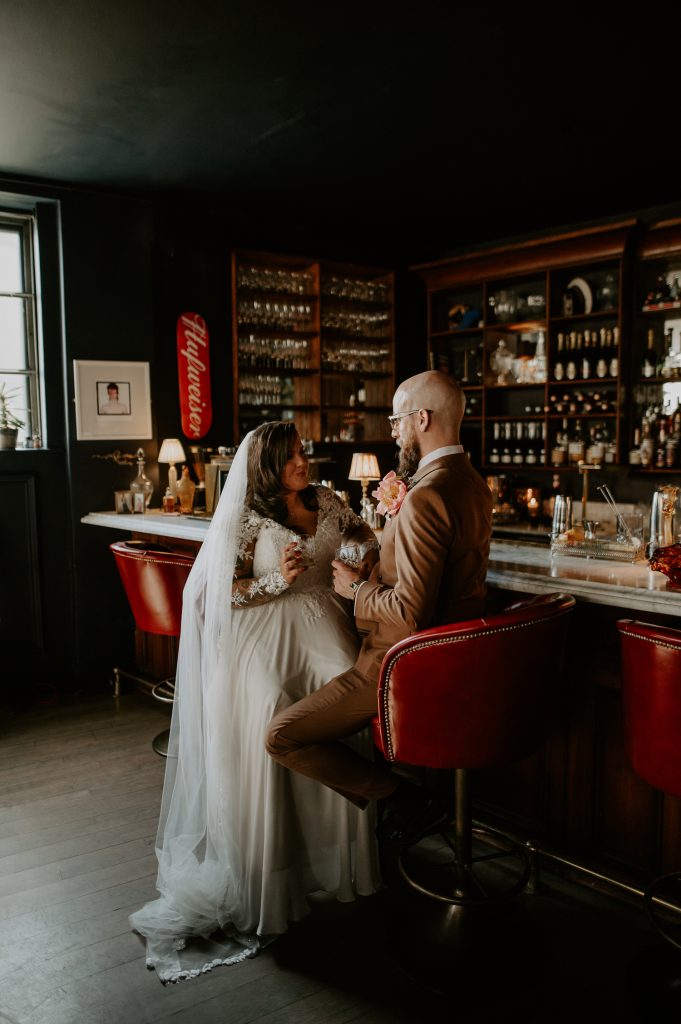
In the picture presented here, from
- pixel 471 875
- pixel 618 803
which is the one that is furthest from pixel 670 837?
pixel 471 875

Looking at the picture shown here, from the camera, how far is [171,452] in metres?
5.55

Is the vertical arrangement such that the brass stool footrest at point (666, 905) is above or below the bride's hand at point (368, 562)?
below

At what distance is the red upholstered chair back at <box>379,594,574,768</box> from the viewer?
2.12 meters

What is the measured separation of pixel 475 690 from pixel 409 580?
36 centimetres

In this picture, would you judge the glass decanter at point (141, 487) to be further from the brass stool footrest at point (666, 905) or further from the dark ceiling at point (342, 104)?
the brass stool footrest at point (666, 905)

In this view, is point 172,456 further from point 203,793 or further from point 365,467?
point 203,793

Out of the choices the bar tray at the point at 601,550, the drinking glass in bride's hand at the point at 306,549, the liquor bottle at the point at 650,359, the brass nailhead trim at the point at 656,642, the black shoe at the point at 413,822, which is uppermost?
the liquor bottle at the point at 650,359

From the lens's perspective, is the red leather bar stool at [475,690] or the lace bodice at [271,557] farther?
the lace bodice at [271,557]

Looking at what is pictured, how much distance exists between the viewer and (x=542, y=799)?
297cm

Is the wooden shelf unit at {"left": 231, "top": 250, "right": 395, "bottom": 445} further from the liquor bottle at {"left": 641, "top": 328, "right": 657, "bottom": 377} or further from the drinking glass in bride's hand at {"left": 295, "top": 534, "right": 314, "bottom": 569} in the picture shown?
the drinking glass in bride's hand at {"left": 295, "top": 534, "right": 314, "bottom": 569}

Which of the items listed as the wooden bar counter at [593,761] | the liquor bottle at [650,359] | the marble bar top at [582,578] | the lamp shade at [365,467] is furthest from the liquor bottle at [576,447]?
the wooden bar counter at [593,761]

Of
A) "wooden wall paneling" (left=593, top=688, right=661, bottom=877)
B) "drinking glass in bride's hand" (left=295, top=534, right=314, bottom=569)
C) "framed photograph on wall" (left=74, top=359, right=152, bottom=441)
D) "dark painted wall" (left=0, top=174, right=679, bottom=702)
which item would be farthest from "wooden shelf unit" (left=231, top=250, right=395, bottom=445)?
"wooden wall paneling" (left=593, top=688, right=661, bottom=877)

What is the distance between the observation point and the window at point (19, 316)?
5293mm

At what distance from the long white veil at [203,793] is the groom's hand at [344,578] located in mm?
402
